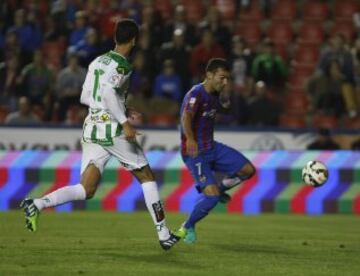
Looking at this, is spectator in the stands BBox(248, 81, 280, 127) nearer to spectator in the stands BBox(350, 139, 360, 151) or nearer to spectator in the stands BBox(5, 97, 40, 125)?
spectator in the stands BBox(350, 139, 360, 151)

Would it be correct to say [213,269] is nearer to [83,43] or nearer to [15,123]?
[15,123]

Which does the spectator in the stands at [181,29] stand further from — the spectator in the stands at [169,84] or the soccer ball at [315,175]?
the soccer ball at [315,175]

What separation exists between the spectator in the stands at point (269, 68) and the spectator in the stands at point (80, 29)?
3.28m

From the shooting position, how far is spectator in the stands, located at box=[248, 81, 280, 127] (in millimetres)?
18969

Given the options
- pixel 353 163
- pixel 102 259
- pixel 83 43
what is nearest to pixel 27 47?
pixel 83 43

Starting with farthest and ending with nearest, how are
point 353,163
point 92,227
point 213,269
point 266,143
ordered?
1. point 266,143
2. point 353,163
3. point 92,227
4. point 213,269

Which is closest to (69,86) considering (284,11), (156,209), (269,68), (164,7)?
(269,68)

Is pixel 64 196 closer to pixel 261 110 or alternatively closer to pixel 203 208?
pixel 203 208

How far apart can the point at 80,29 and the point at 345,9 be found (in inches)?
221

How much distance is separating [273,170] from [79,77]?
165 inches

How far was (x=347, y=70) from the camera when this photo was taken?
→ 64.7 ft

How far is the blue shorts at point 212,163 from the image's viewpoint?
38.6 feet

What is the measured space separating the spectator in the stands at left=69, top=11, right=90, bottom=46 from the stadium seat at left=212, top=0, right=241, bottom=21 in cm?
318

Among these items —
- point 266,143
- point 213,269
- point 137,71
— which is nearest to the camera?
point 213,269
